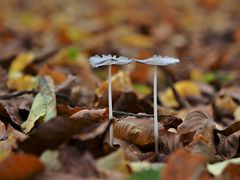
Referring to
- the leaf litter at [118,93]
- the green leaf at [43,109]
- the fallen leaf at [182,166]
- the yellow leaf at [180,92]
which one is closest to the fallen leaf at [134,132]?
the leaf litter at [118,93]

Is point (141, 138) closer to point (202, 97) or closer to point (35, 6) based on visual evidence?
point (202, 97)

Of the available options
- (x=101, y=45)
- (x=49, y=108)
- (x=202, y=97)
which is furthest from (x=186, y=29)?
(x=49, y=108)

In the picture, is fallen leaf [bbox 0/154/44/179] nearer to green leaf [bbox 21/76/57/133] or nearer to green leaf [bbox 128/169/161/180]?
green leaf [bbox 128/169/161/180]

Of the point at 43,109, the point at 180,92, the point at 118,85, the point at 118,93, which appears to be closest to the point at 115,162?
the point at 43,109

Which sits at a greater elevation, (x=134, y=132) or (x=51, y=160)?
(x=51, y=160)

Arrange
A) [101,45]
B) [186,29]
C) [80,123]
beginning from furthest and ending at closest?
[186,29] < [101,45] < [80,123]

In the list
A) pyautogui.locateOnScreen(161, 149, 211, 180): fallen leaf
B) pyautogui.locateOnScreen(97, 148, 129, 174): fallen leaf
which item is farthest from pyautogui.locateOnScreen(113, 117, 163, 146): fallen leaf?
pyautogui.locateOnScreen(161, 149, 211, 180): fallen leaf

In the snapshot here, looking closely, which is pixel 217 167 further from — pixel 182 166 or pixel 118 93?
pixel 118 93
